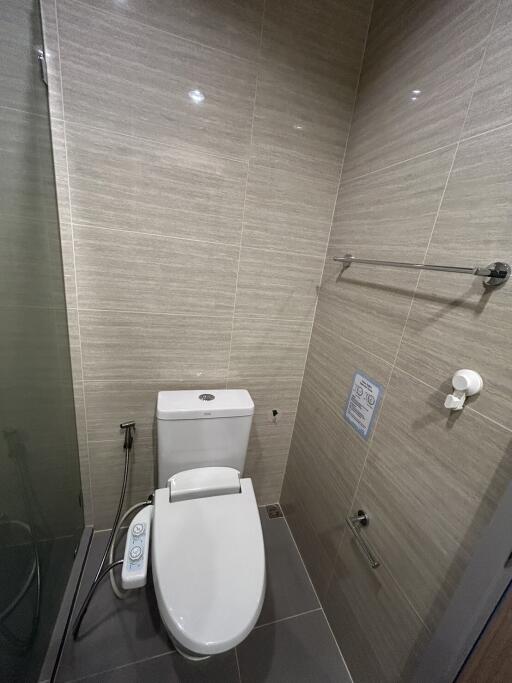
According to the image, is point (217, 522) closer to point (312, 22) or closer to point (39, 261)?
point (39, 261)

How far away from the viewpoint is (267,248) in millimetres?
1138

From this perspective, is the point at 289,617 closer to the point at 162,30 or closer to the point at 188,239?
the point at 188,239

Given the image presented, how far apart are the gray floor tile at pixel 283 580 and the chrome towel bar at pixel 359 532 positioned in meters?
0.51

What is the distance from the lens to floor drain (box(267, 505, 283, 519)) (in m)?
1.56

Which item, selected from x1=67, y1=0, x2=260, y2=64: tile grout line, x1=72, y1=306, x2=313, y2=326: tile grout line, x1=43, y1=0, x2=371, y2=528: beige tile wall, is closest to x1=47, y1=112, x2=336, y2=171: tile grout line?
x1=43, y1=0, x2=371, y2=528: beige tile wall

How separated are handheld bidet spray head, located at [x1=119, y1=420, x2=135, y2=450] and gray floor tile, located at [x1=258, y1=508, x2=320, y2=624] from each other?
89cm

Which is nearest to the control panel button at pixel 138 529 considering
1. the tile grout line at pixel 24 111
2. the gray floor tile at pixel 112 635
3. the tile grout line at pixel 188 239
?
the gray floor tile at pixel 112 635

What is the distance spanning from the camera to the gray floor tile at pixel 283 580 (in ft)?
3.77

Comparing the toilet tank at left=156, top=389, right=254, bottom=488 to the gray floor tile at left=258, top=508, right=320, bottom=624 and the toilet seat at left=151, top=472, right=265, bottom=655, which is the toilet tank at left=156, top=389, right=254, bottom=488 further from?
the gray floor tile at left=258, top=508, right=320, bottom=624

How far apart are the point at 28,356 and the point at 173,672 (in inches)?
47.0

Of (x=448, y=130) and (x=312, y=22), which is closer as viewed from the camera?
(x=448, y=130)

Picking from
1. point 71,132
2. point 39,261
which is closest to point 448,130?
point 71,132

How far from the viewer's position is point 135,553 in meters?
0.87

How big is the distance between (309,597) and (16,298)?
1635 mm
